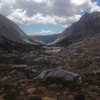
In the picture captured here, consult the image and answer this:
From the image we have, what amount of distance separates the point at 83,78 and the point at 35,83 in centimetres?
305

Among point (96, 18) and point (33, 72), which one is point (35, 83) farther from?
point (96, 18)

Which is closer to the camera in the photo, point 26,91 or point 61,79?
point 26,91

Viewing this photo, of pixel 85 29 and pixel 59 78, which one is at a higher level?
pixel 85 29

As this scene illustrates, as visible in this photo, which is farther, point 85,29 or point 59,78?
point 85,29

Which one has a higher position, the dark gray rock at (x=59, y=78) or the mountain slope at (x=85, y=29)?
the mountain slope at (x=85, y=29)

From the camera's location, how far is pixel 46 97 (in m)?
11.7

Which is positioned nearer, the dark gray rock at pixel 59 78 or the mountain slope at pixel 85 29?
the dark gray rock at pixel 59 78

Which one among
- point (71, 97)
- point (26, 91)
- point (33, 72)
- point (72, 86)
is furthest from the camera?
point (33, 72)

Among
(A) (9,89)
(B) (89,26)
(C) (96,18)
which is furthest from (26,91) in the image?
(C) (96,18)

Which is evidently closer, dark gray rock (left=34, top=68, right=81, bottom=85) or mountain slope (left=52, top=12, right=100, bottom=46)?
dark gray rock (left=34, top=68, right=81, bottom=85)

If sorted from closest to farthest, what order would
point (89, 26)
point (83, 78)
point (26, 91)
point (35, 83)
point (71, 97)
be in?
point (71, 97) < point (26, 91) < point (35, 83) < point (83, 78) < point (89, 26)

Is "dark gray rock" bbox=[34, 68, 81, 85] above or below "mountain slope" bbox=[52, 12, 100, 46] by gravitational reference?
below

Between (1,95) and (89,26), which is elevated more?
(89,26)

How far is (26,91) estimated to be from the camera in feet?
42.1
